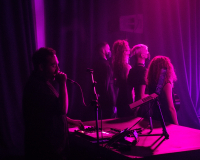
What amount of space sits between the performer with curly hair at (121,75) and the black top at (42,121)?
1.59 m

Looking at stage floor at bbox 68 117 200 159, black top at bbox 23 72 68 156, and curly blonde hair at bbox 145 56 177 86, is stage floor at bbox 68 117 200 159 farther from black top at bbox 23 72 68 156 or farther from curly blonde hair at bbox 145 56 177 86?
curly blonde hair at bbox 145 56 177 86

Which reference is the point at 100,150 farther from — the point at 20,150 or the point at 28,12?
the point at 28,12

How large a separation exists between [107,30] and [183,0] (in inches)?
79.7

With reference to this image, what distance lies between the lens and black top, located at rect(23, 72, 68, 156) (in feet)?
4.40

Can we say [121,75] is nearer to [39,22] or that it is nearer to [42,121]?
[39,22]

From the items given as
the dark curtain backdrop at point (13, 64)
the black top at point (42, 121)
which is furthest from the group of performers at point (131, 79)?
the black top at point (42, 121)

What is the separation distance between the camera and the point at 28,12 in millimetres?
3438

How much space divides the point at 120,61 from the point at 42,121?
1895 millimetres

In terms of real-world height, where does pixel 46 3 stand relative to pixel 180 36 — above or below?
above

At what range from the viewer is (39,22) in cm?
369

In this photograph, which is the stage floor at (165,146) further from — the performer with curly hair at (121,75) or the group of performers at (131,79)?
the performer with curly hair at (121,75)

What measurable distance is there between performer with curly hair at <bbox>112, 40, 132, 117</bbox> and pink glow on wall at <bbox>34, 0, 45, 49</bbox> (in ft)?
4.10

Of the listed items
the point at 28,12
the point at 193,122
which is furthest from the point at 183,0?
the point at 28,12

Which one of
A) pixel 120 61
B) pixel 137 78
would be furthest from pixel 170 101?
pixel 120 61
